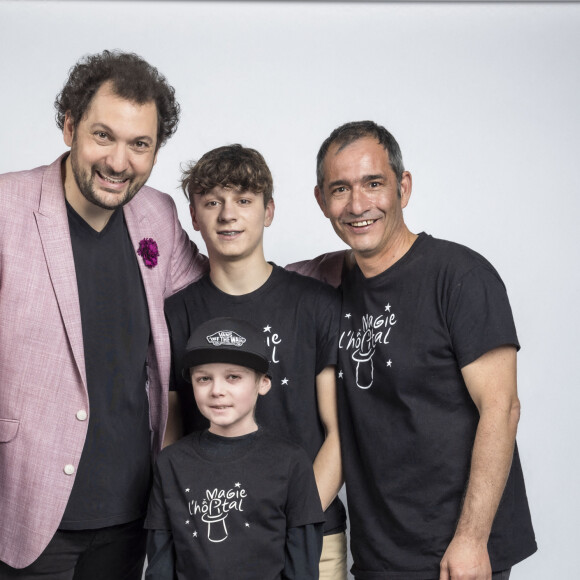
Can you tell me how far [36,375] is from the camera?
2521mm

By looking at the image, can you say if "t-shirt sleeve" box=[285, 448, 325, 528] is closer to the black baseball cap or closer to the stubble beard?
the black baseball cap

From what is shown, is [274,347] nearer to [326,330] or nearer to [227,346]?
[326,330]

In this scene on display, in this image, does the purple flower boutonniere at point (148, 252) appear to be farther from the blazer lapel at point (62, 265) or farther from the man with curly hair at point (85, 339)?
the blazer lapel at point (62, 265)

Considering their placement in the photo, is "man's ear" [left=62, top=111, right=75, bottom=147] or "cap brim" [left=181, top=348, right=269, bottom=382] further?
"man's ear" [left=62, top=111, right=75, bottom=147]

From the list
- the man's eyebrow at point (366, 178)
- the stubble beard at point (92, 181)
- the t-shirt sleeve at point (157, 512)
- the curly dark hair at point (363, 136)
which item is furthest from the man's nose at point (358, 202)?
the t-shirt sleeve at point (157, 512)

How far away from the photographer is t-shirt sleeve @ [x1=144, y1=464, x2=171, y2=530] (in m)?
2.47

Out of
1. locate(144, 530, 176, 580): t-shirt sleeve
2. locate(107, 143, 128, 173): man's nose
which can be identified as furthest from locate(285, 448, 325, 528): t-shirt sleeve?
locate(107, 143, 128, 173): man's nose

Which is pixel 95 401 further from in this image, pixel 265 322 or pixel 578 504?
pixel 578 504

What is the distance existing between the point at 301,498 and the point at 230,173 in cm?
109

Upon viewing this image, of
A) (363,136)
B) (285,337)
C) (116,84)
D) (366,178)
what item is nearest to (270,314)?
(285,337)

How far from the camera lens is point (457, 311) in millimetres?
2531

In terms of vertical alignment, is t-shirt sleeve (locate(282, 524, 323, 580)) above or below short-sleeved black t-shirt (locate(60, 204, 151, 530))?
below

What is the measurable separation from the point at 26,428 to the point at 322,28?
2.66 metres

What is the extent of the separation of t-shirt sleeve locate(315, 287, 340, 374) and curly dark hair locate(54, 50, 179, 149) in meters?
0.77
